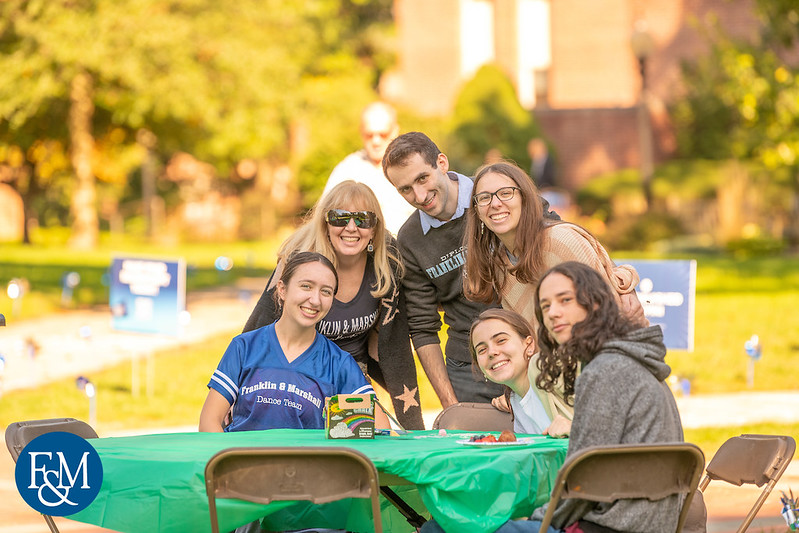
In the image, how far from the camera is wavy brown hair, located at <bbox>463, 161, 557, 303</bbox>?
15.9ft

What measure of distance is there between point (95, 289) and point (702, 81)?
21348 mm

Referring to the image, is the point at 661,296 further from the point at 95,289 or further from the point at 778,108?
the point at 95,289

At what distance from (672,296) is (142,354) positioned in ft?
23.0

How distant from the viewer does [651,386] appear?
372cm

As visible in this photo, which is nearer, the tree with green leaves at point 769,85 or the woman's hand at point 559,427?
the woman's hand at point 559,427

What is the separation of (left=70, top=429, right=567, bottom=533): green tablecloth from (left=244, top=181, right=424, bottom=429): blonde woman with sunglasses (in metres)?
1.33

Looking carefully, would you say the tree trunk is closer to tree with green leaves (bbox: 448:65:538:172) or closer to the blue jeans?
tree with green leaves (bbox: 448:65:538:172)

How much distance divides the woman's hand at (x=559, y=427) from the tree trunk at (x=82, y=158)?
2406cm

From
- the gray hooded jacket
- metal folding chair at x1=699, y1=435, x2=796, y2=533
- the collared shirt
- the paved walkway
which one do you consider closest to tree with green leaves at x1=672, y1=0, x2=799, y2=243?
the paved walkway

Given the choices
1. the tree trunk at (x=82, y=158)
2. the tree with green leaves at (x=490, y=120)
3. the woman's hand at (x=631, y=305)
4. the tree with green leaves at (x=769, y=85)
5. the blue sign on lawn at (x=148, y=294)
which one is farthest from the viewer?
the tree with green leaves at (x=490, y=120)

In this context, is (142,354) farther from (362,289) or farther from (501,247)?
(501,247)

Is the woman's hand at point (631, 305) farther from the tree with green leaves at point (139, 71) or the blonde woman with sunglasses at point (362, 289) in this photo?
the tree with green leaves at point (139, 71)

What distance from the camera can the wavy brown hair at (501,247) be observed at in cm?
484


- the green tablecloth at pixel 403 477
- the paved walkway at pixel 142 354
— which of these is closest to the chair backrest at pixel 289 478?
the green tablecloth at pixel 403 477
